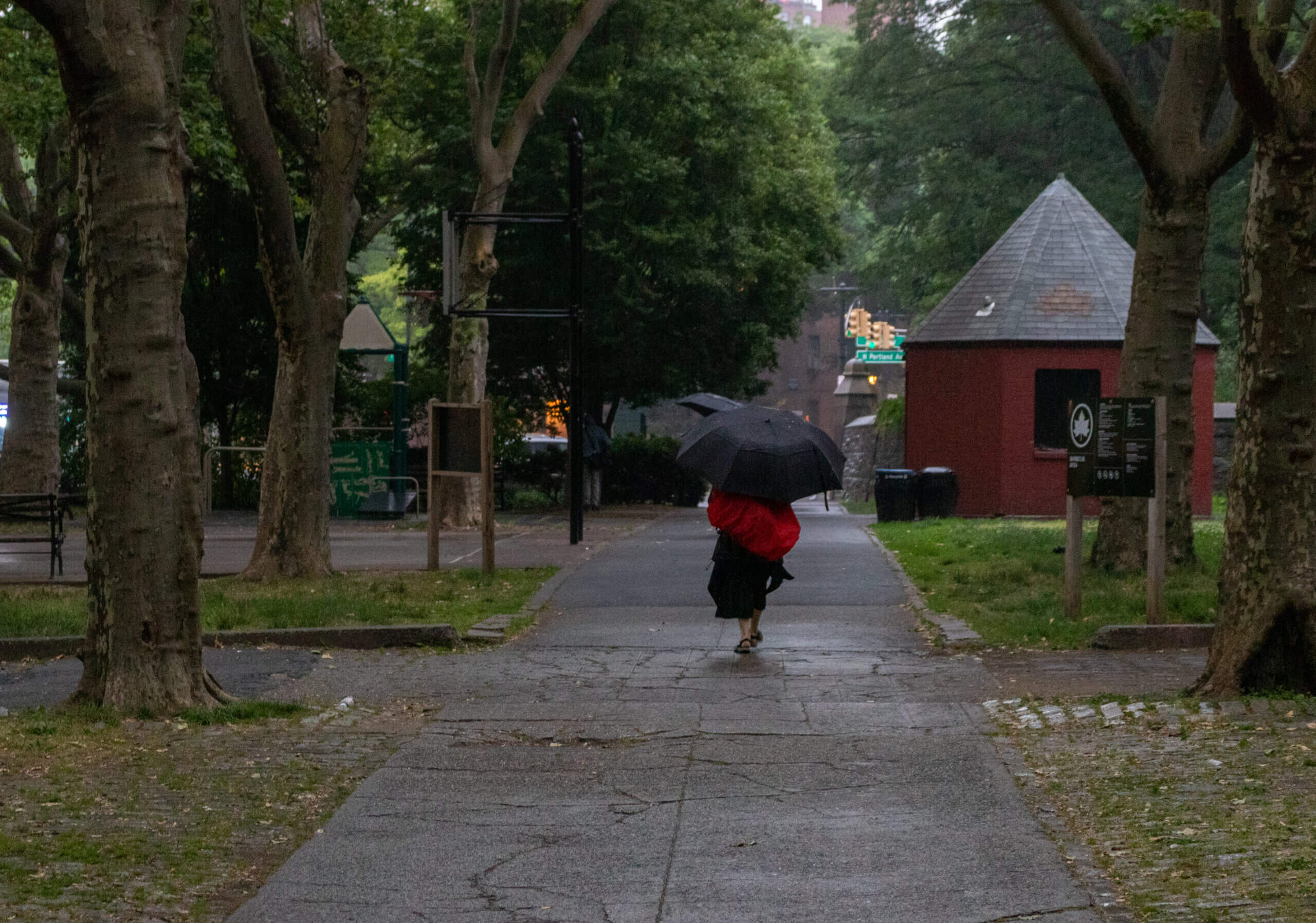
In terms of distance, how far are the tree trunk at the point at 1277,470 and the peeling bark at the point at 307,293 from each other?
29.3 ft

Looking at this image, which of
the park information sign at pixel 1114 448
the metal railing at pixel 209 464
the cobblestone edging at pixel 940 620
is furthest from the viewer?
the metal railing at pixel 209 464

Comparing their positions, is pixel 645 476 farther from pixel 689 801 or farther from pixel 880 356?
pixel 689 801

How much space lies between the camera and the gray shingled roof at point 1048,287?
3044 centimetres

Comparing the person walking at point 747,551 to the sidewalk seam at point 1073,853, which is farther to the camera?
the person walking at point 747,551

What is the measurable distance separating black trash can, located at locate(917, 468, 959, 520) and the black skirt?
58.5 ft

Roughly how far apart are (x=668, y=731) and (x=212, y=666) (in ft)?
11.5

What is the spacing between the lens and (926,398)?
104 feet

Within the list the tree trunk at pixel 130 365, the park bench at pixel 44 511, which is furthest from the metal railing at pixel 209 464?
the tree trunk at pixel 130 365

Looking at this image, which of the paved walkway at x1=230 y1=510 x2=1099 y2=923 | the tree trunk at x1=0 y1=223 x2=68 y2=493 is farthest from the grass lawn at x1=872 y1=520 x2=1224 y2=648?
the tree trunk at x1=0 y1=223 x2=68 y2=493

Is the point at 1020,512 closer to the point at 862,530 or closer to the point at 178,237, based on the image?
the point at 862,530

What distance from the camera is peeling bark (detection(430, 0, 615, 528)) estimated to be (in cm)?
2275

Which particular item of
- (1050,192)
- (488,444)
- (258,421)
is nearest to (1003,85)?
(1050,192)

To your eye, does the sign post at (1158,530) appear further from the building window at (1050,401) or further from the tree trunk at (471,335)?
the building window at (1050,401)

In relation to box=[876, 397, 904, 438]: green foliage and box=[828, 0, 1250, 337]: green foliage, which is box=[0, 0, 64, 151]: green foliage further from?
box=[828, 0, 1250, 337]: green foliage
